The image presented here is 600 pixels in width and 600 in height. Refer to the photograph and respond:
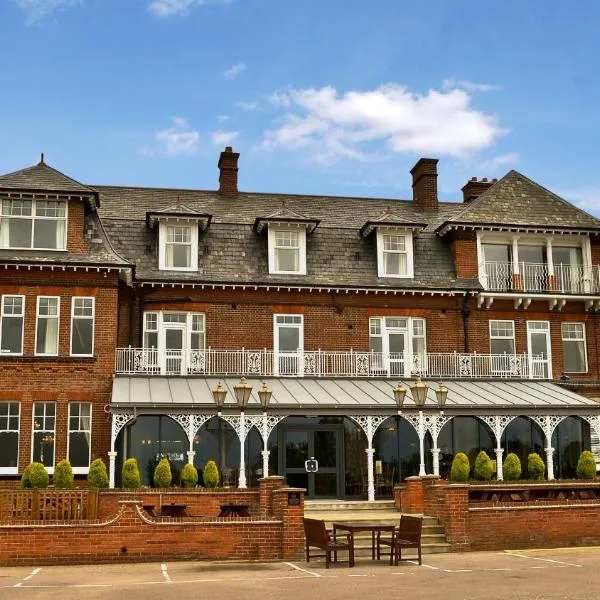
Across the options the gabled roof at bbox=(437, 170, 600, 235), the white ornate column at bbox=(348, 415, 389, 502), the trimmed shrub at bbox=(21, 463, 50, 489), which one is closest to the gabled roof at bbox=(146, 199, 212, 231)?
the gabled roof at bbox=(437, 170, 600, 235)

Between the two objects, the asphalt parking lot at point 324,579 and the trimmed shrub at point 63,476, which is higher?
the trimmed shrub at point 63,476

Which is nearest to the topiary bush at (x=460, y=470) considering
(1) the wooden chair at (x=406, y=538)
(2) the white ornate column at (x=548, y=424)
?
(2) the white ornate column at (x=548, y=424)

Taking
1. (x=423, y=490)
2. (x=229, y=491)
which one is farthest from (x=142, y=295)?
(x=423, y=490)

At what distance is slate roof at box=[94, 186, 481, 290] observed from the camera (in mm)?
27250

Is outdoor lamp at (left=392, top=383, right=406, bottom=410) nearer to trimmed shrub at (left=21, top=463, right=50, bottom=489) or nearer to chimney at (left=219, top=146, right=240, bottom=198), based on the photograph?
trimmed shrub at (left=21, top=463, right=50, bottom=489)

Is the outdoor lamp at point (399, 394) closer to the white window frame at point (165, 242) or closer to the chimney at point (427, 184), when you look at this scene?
the white window frame at point (165, 242)

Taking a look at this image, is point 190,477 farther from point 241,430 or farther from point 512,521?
point 512,521

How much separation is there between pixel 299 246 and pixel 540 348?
8353 millimetres

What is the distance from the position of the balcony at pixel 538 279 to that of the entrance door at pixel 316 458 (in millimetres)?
7372

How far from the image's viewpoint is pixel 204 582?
1380cm

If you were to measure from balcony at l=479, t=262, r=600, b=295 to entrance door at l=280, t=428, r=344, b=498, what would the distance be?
7372mm

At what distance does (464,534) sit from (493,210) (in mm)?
13927

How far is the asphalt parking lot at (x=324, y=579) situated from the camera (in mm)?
12477

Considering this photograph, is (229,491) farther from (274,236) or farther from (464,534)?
(274,236)
